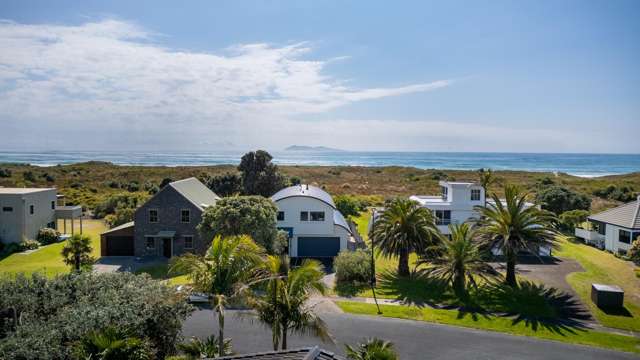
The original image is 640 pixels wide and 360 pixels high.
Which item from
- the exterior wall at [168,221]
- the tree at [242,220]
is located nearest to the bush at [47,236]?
the exterior wall at [168,221]

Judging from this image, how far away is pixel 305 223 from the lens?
39.1m

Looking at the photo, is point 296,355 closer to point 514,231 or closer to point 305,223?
point 514,231

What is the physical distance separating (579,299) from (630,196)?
186ft

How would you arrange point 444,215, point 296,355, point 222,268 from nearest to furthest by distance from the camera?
1. point 296,355
2. point 222,268
3. point 444,215

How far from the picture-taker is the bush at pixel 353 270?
31.3 meters

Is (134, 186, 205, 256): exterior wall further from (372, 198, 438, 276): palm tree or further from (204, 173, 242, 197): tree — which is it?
(204, 173, 242, 197): tree

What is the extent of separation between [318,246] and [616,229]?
27.7 metres

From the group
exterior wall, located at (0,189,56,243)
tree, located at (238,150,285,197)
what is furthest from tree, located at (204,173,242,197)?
exterior wall, located at (0,189,56,243)

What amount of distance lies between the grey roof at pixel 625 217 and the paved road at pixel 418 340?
901 inches

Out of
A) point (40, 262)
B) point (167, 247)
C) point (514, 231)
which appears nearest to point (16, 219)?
point (40, 262)

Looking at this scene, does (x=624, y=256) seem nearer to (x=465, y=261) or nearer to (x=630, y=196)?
(x=465, y=261)

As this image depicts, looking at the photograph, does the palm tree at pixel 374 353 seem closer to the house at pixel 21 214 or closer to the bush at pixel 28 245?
the bush at pixel 28 245

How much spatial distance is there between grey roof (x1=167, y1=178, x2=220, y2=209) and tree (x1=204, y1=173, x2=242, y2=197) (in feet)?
58.5

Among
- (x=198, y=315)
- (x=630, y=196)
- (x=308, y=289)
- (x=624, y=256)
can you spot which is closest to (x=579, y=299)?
(x=624, y=256)
